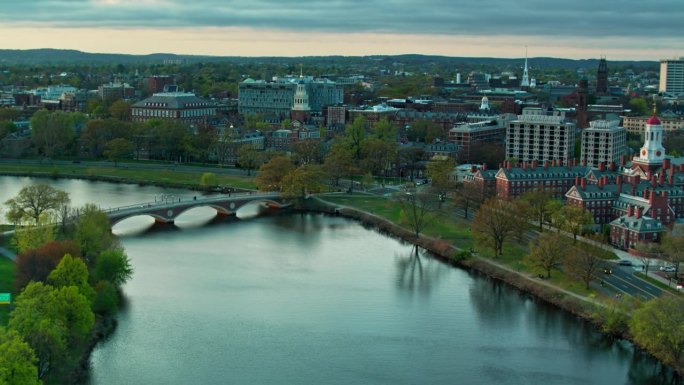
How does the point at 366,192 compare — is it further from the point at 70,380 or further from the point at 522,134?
the point at 70,380

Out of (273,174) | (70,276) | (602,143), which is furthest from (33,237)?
(602,143)

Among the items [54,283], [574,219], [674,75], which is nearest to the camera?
[54,283]

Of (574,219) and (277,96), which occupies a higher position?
(277,96)

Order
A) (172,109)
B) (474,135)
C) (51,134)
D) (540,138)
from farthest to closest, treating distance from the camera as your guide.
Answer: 1. (172,109)
2. (474,135)
3. (51,134)
4. (540,138)

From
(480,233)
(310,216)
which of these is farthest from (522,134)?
(480,233)

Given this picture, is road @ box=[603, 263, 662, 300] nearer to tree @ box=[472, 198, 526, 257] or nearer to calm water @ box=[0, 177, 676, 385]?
calm water @ box=[0, 177, 676, 385]

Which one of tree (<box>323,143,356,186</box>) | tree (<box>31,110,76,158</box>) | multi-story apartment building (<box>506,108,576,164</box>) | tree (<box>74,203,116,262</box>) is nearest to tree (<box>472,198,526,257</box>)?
tree (<box>74,203,116,262</box>)

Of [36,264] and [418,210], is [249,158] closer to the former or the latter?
[418,210]
